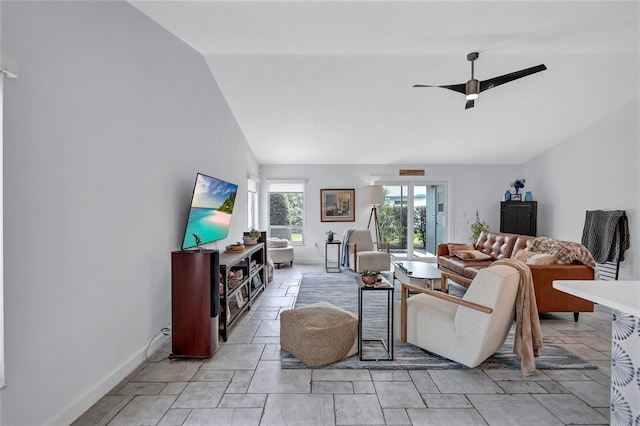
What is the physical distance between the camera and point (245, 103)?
15.4 feet

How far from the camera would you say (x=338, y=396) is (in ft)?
7.01

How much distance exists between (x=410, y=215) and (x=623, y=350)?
18.8 ft

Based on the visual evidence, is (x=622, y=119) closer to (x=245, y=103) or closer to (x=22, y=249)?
(x=245, y=103)

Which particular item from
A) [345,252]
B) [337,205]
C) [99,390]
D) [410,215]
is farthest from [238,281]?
[410,215]

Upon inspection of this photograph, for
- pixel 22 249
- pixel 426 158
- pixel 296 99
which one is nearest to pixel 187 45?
pixel 296 99

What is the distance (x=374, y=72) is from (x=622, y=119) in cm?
400

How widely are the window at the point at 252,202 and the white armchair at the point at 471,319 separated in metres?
4.22

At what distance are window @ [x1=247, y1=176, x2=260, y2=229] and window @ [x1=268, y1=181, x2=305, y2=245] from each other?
46 cm

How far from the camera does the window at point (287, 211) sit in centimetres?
730

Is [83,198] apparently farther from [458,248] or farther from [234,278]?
[458,248]

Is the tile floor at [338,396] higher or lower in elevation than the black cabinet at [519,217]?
lower

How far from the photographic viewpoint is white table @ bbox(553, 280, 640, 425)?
161 cm

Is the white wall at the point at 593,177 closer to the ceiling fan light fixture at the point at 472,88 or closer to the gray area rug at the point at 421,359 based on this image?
the gray area rug at the point at 421,359

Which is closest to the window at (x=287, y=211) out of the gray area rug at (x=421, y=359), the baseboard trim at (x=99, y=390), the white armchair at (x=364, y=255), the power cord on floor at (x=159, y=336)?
the white armchair at (x=364, y=255)
